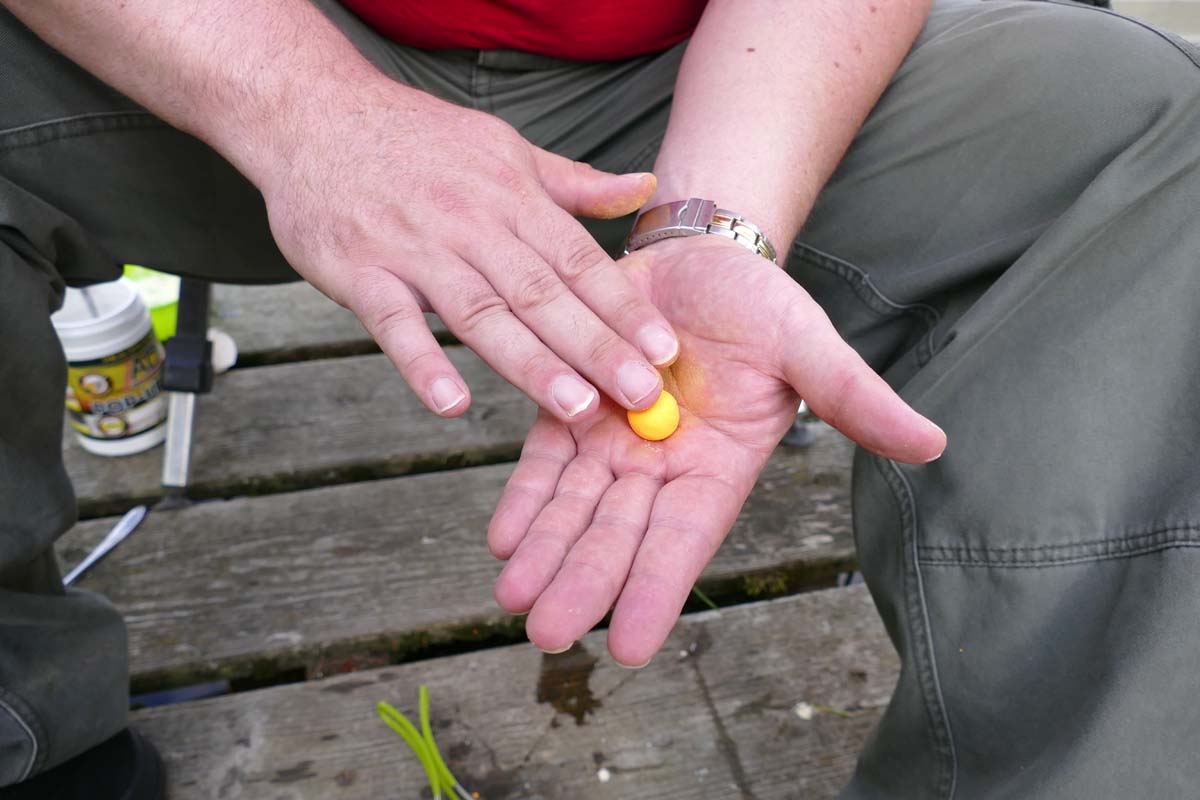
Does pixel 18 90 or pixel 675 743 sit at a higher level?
pixel 18 90

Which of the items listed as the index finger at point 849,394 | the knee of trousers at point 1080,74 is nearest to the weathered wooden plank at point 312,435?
the index finger at point 849,394

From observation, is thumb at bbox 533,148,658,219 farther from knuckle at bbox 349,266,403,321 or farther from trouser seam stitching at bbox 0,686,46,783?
trouser seam stitching at bbox 0,686,46,783

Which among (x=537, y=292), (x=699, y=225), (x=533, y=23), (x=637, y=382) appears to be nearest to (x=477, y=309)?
(x=537, y=292)

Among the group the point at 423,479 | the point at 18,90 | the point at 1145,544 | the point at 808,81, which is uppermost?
the point at 808,81

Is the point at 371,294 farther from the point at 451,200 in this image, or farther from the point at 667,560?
the point at 667,560

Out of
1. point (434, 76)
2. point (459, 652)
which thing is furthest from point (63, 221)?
point (459, 652)

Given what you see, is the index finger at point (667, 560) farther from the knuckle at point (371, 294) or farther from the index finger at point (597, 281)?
the knuckle at point (371, 294)

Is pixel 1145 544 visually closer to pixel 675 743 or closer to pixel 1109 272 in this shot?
pixel 1109 272
